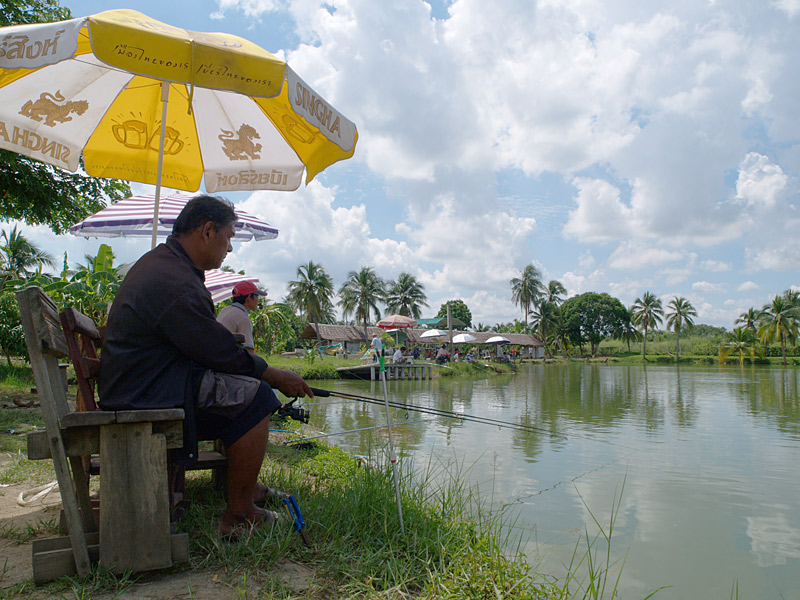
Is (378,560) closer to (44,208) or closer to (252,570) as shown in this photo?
(252,570)

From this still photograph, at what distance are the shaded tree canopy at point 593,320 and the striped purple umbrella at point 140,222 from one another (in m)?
62.2

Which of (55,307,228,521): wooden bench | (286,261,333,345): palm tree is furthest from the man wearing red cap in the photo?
(286,261,333,345): palm tree

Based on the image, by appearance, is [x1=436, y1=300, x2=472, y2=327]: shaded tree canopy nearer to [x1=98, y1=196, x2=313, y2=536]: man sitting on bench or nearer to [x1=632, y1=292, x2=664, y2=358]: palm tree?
[x1=632, y1=292, x2=664, y2=358]: palm tree

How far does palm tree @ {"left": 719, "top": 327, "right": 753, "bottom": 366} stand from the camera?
4484 centimetres

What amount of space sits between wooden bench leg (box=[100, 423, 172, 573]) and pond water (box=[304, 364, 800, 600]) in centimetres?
193

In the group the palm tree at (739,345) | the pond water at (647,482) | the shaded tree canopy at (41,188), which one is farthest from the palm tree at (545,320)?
the shaded tree canopy at (41,188)

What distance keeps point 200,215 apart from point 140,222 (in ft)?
9.27

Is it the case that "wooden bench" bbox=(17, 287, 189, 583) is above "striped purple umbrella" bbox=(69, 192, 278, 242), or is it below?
below

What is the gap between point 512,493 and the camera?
4691mm

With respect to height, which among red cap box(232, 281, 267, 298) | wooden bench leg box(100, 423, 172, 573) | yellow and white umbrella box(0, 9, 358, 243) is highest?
yellow and white umbrella box(0, 9, 358, 243)

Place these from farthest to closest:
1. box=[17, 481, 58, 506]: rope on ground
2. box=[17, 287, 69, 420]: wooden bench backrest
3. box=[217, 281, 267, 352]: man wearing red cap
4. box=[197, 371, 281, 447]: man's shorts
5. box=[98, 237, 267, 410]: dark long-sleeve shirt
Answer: box=[217, 281, 267, 352]: man wearing red cap → box=[17, 481, 58, 506]: rope on ground → box=[197, 371, 281, 447]: man's shorts → box=[98, 237, 267, 410]: dark long-sleeve shirt → box=[17, 287, 69, 420]: wooden bench backrest

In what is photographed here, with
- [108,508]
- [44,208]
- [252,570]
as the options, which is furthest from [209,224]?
[44,208]

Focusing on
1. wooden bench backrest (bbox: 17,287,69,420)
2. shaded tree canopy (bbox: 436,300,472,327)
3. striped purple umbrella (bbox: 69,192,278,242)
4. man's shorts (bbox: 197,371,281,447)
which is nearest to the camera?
wooden bench backrest (bbox: 17,287,69,420)

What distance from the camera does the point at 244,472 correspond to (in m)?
2.07
